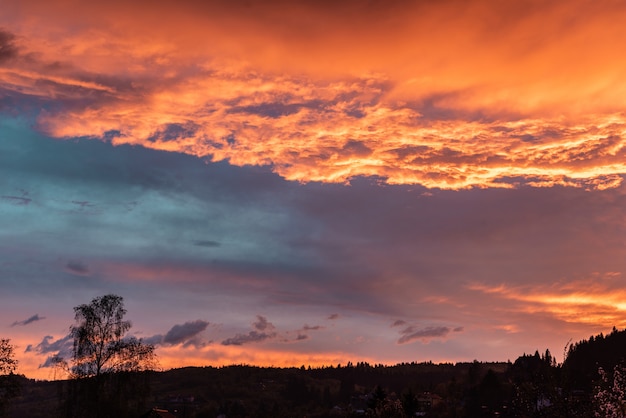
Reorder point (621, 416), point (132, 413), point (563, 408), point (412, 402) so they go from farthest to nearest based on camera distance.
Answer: point (412, 402) → point (132, 413) → point (563, 408) → point (621, 416)

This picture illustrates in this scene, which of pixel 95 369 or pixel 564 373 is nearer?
pixel 564 373

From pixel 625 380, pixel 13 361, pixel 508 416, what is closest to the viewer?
pixel 625 380

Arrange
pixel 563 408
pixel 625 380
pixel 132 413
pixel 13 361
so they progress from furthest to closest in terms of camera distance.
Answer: pixel 132 413 → pixel 563 408 → pixel 13 361 → pixel 625 380

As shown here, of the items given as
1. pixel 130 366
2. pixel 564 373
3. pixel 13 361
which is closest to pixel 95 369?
pixel 130 366

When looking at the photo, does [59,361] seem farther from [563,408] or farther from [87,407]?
[563,408]

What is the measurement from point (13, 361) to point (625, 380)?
59.4 metres

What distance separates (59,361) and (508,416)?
138m

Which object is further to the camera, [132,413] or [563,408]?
[132,413]

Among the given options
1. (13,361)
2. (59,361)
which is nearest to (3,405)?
(13,361)

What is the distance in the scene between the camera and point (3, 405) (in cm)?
7075

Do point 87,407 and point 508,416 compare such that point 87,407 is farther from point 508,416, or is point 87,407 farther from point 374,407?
point 508,416

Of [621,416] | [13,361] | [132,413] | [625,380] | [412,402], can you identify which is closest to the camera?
[621,416]

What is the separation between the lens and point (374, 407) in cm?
13850

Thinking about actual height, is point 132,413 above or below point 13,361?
below
